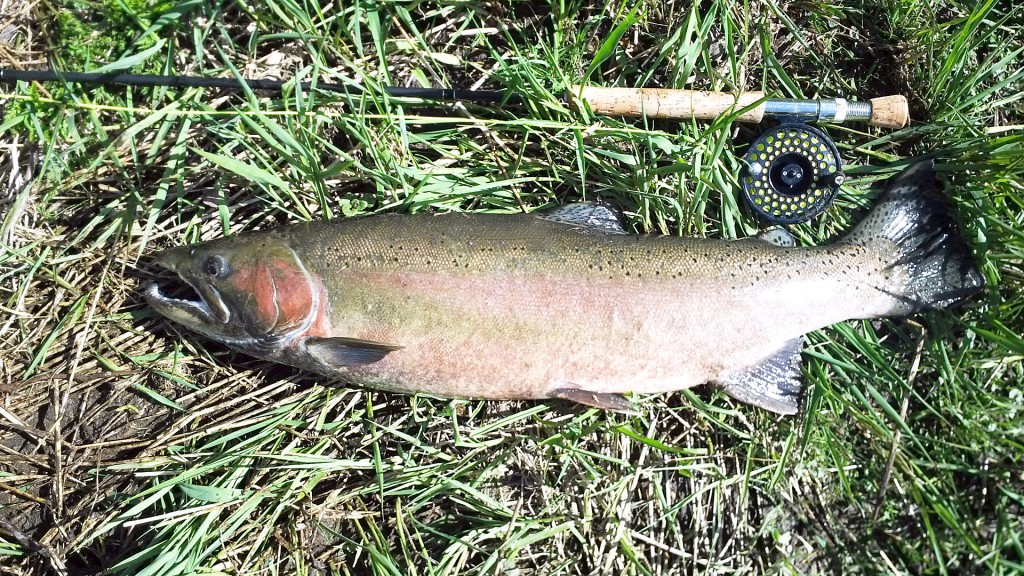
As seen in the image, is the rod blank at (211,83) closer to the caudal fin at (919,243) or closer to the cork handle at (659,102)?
the cork handle at (659,102)

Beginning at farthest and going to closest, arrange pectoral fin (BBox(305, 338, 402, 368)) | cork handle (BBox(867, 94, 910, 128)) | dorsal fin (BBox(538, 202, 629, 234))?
1. cork handle (BBox(867, 94, 910, 128))
2. dorsal fin (BBox(538, 202, 629, 234))
3. pectoral fin (BBox(305, 338, 402, 368))

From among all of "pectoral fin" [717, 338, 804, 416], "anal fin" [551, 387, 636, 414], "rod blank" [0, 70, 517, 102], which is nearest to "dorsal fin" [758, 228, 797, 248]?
"pectoral fin" [717, 338, 804, 416]

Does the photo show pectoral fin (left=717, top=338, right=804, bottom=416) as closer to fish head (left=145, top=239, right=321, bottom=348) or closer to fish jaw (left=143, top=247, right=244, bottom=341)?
fish head (left=145, top=239, right=321, bottom=348)

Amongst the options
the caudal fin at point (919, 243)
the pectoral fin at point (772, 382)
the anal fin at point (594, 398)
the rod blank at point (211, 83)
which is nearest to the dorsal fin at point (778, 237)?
the caudal fin at point (919, 243)

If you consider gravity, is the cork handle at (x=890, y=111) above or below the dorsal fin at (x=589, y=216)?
above

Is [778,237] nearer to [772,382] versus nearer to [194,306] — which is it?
[772,382]

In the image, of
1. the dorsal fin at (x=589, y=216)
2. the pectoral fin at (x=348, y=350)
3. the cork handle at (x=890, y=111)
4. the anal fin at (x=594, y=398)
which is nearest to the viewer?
the pectoral fin at (x=348, y=350)
